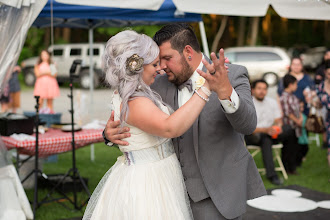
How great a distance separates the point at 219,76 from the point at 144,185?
0.82 m

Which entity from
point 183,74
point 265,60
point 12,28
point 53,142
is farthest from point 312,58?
point 183,74

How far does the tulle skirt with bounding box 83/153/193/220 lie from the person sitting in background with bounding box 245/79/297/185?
423 cm

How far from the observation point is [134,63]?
2.54 meters

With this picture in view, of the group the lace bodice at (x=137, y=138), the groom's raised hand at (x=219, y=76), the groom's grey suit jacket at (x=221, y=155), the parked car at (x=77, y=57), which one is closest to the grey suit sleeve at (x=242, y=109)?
the groom's grey suit jacket at (x=221, y=155)

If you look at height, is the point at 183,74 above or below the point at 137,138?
above

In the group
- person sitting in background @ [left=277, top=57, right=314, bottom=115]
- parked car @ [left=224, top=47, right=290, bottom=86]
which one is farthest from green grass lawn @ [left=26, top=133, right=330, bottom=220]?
parked car @ [left=224, top=47, right=290, bottom=86]

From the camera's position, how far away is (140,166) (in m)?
2.75

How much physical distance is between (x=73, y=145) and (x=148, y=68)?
2.99 meters

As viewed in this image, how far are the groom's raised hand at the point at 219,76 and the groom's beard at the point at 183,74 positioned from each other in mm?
497

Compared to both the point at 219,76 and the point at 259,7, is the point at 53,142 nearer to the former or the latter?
the point at 259,7

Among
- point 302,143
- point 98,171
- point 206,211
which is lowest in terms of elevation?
point 98,171

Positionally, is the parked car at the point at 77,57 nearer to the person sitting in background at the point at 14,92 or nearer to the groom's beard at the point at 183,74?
the person sitting in background at the point at 14,92

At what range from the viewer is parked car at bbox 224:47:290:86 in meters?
20.2

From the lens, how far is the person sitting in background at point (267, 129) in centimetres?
686
